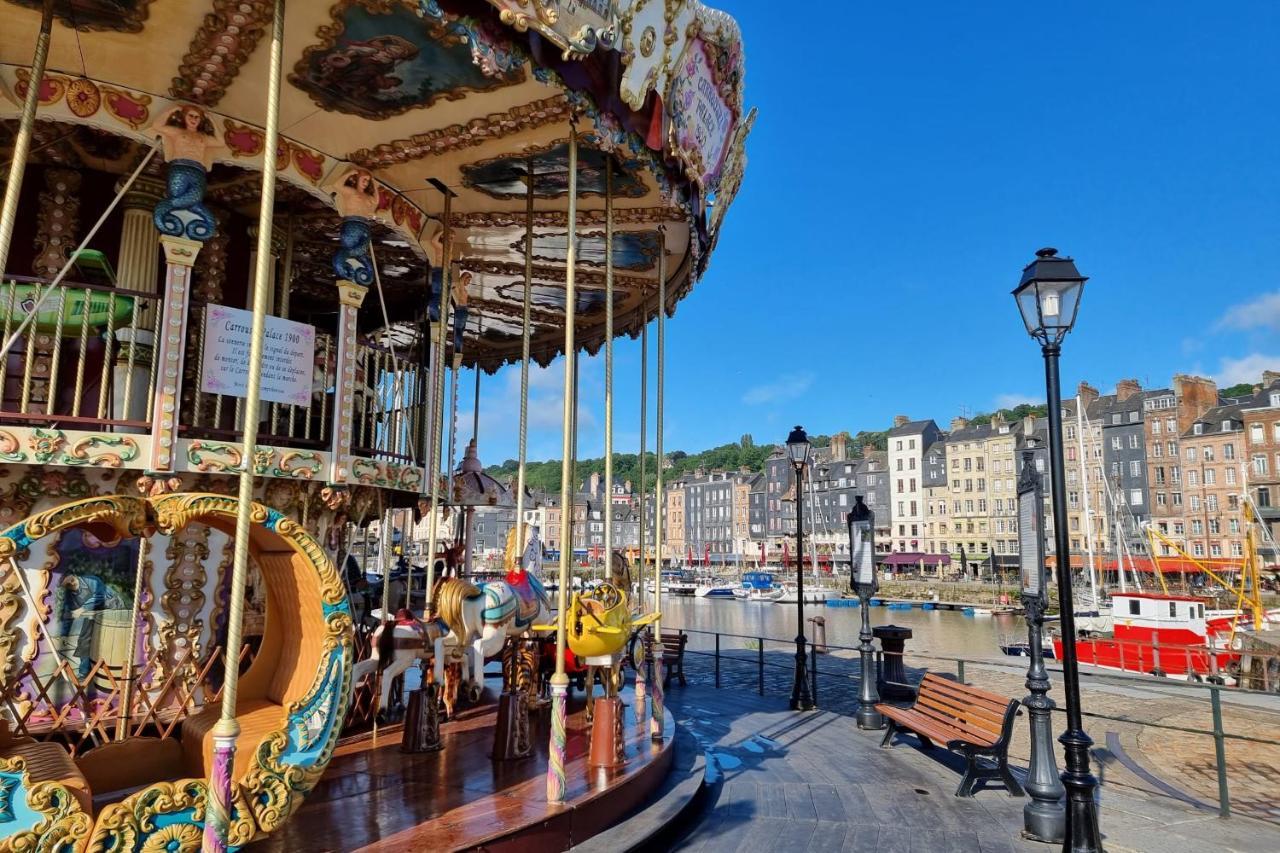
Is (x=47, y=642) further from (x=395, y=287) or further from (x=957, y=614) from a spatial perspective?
(x=957, y=614)

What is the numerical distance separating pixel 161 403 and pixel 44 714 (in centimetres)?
290

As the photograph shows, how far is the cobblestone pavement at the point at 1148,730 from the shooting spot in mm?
8513

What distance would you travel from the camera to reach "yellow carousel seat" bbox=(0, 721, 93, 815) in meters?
3.83

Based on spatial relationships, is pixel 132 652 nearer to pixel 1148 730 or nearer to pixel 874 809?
pixel 874 809

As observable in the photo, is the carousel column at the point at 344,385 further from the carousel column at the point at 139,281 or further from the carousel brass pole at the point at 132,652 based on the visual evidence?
the carousel brass pole at the point at 132,652

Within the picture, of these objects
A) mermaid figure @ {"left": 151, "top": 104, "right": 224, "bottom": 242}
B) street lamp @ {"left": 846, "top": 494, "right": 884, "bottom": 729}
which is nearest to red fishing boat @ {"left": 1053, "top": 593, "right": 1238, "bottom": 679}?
street lamp @ {"left": 846, "top": 494, "right": 884, "bottom": 729}

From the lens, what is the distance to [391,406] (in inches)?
376

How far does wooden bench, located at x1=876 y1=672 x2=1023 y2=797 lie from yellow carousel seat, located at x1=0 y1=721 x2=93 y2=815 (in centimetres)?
668

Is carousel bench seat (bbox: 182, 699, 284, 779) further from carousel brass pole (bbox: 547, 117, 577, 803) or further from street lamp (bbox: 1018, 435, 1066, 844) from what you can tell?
street lamp (bbox: 1018, 435, 1066, 844)

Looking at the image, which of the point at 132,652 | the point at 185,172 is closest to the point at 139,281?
the point at 185,172

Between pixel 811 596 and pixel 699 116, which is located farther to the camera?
pixel 811 596

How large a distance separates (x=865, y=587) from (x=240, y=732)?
8747mm

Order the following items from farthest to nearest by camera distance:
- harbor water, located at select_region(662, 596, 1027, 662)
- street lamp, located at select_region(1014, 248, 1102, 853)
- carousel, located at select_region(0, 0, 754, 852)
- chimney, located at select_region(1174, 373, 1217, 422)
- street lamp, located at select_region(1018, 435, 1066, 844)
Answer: chimney, located at select_region(1174, 373, 1217, 422) → harbor water, located at select_region(662, 596, 1027, 662) → street lamp, located at select_region(1018, 435, 1066, 844) → street lamp, located at select_region(1014, 248, 1102, 853) → carousel, located at select_region(0, 0, 754, 852)

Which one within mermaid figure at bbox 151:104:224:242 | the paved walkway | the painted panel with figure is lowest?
the paved walkway
